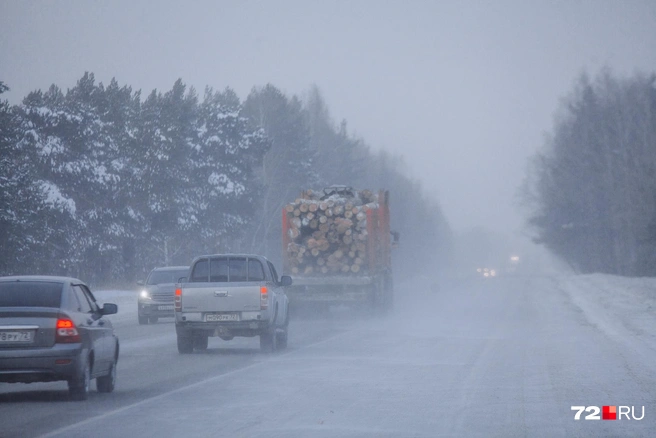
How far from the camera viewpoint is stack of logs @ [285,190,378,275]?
31.3 meters

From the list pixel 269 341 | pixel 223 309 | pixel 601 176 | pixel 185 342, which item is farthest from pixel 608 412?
pixel 601 176

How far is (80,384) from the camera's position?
11.6 m

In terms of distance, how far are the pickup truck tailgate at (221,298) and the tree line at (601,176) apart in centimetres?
3776

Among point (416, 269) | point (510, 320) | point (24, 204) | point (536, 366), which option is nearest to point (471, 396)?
point (536, 366)

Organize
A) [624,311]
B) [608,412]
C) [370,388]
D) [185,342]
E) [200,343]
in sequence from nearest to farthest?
[608,412] → [370,388] → [185,342] → [200,343] → [624,311]

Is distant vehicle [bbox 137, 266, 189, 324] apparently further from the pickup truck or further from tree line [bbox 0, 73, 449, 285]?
tree line [bbox 0, 73, 449, 285]

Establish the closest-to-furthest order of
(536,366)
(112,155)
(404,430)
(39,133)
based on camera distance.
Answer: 1. (404,430)
2. (536,366)
3. (39,133)
4. (112,155)

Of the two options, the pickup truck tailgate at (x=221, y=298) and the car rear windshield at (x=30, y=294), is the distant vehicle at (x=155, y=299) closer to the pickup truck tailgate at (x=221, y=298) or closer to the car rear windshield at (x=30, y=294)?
the pickup truck tailgate at (x=221, y=298)

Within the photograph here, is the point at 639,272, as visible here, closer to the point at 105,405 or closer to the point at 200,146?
the point at 200,146

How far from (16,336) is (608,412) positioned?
7.02 metres

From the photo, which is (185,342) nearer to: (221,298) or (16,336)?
(221,298)

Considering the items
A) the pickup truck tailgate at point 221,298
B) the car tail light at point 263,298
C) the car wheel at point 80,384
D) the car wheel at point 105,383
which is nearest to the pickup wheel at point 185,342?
the pickup truck tailgate at point 221,298

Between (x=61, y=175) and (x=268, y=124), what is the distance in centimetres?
3218

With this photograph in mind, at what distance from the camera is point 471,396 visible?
39.8ft
